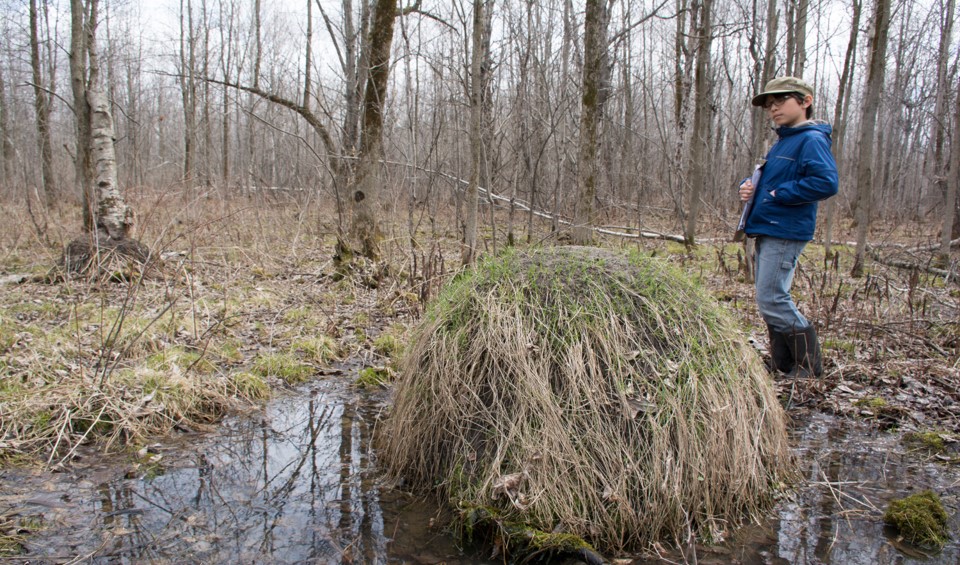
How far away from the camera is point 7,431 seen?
A: 334cm

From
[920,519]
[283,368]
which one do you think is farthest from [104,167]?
[920,519]

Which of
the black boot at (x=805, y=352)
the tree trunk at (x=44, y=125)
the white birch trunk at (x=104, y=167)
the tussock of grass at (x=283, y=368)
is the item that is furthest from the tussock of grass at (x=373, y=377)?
the tree trunk at (x=44, y=125)

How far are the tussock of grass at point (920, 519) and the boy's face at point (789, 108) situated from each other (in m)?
2.41

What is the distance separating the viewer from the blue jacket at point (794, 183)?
12.3 ft

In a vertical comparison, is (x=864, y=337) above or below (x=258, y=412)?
above

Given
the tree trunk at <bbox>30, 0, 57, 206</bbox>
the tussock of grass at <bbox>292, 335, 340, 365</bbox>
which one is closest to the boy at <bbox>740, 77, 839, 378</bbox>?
the tussock of grass at <bbox>292, 335, 340, 365</bbox>

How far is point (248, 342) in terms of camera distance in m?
5.42

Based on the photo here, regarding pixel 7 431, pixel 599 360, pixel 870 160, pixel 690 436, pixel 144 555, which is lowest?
pixel 144 555

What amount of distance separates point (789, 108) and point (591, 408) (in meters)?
2.63

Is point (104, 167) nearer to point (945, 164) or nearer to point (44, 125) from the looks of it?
point (44, 125)

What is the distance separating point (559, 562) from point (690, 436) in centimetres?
82

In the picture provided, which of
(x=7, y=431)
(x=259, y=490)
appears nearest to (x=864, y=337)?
(x=259, y=490)

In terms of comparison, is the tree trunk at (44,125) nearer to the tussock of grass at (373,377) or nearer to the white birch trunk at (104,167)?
the white birch trunk at (104,167)

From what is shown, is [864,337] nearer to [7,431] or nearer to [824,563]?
[824,563]
